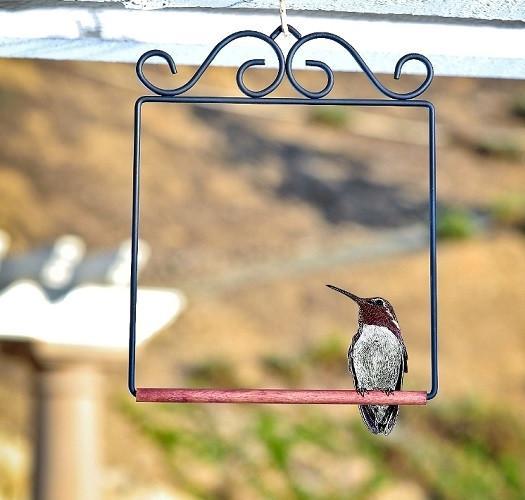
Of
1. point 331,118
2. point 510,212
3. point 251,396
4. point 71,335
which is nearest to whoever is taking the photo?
point 251,396

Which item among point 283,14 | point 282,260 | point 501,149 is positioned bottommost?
point 283,14

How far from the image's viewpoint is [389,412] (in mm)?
1643

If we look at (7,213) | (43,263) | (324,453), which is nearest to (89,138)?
(7,213)

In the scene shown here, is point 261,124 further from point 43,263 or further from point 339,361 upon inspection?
point 43,263

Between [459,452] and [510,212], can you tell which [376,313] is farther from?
[510,212]

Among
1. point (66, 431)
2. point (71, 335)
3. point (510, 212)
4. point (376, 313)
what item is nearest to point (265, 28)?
point (376, 313)

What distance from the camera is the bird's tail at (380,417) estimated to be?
5.36 feet

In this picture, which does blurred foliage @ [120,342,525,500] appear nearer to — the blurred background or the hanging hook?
the blurred background

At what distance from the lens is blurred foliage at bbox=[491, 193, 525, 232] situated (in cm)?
1027

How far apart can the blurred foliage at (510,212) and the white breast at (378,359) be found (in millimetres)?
8942

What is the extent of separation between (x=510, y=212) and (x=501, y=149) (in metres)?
1.58

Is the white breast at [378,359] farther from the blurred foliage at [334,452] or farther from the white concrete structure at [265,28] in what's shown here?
the blurred foliage at [334,452]

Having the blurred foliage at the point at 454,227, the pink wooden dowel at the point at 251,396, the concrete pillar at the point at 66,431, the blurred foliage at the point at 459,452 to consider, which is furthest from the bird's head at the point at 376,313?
the blurred foliage at the point at 454,227

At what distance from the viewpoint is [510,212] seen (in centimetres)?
1030
